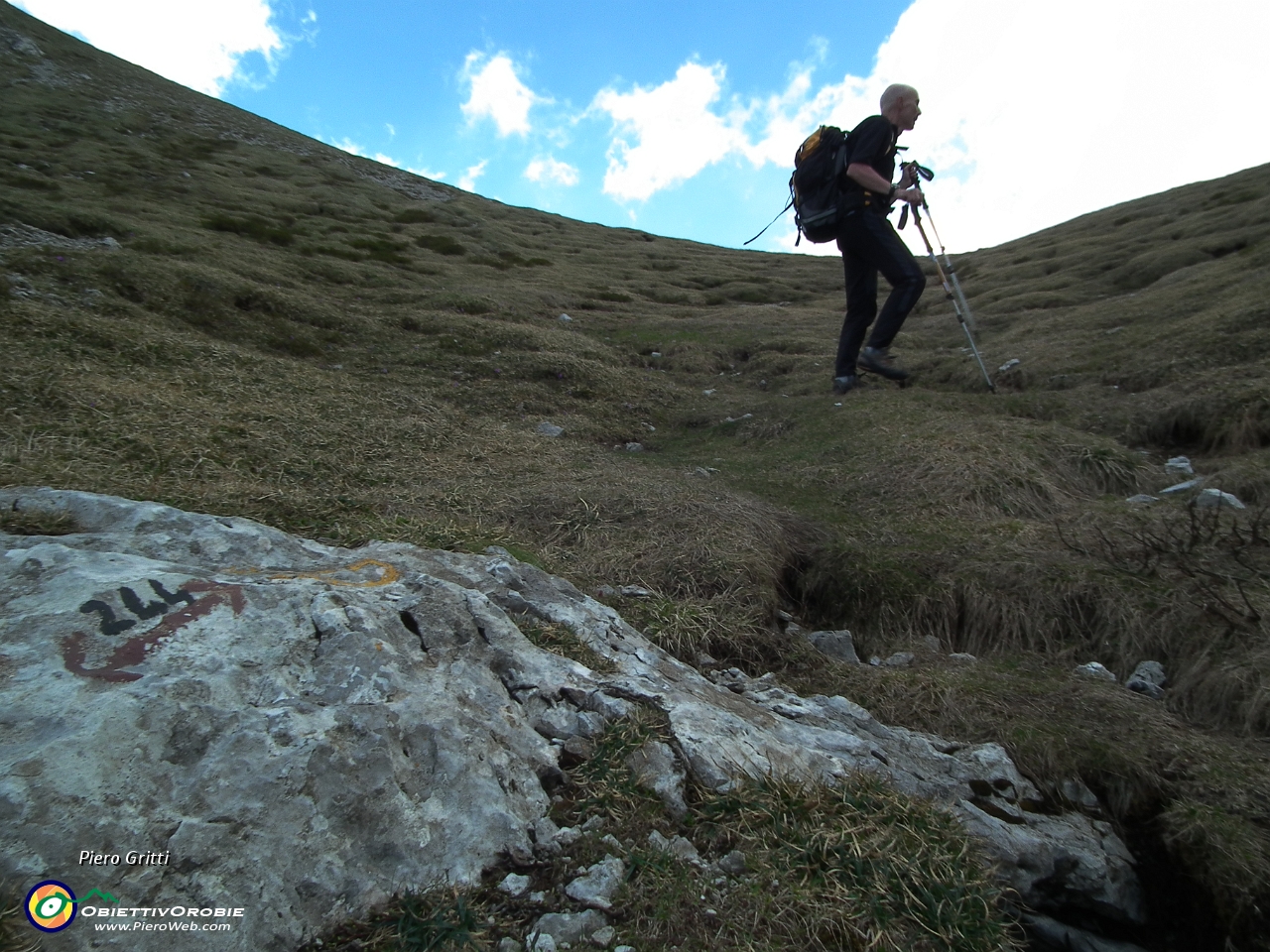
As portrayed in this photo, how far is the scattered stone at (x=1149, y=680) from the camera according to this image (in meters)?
4.46

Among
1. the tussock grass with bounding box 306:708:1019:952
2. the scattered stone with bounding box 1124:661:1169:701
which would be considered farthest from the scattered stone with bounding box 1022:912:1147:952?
the scattered stone with bounding box 1124:661:1169:701

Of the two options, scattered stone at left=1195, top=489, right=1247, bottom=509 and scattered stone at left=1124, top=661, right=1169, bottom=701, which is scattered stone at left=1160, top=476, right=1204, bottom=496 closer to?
scattered stone at left=1195, top=489, right=1247, bottom=509

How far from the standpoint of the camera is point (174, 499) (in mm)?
4539

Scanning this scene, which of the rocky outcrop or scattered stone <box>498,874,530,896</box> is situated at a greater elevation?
the rocky outcrop

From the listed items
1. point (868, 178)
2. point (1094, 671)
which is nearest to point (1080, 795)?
point (1094, 671)

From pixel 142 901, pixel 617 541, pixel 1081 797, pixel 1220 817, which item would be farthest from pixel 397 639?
pixel 1220 817

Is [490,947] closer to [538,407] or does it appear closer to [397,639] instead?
[397,639]

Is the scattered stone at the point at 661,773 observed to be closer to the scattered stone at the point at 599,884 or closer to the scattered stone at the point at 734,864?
the scattered stone at the point at 734,864

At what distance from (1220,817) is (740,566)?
10.2 feet

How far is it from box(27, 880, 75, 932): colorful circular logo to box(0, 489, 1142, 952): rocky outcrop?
36 mm

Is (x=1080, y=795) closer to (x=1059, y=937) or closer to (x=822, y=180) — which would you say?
(x=1059, y=937)

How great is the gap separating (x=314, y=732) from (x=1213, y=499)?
7373 millimetres

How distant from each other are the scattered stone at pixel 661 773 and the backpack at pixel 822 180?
333 inches

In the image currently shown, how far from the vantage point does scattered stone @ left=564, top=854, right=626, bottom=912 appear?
245cm
